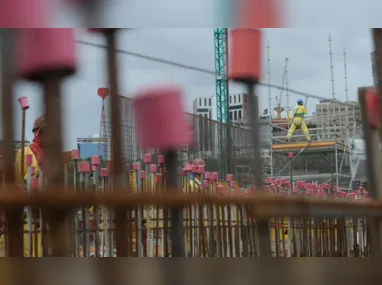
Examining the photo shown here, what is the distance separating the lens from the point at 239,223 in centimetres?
130

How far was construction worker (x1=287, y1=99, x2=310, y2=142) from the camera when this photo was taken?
136cm

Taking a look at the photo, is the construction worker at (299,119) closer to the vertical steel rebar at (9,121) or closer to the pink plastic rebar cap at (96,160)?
the pink plastic rebar cap at (96,160)

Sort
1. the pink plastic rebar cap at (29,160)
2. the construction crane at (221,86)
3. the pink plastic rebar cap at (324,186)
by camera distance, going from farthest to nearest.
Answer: the pink plastic rebar cap at (324,186) < the construction crane at (221,86) < the pink plastic rebar cap at (29,160)

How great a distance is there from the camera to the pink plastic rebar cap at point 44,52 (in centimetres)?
121

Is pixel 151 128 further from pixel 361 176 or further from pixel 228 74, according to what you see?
pixel 361 176

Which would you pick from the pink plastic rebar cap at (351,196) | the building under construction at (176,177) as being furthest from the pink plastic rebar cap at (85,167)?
A: the pink plastic rebar cap at (351,196)

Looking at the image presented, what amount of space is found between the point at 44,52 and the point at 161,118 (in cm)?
29

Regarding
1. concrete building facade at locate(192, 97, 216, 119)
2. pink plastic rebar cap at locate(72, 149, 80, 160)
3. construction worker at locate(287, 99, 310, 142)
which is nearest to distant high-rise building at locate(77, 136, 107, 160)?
pink plastic rebar cap at locate(72, 149, 80, 160)

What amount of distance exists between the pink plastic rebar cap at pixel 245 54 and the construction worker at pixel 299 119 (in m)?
0.12

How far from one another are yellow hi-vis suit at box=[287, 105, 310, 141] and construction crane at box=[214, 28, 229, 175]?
162 mm

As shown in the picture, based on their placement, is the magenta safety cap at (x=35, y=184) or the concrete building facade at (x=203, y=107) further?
the concrete building facade at (x=203, y=107)

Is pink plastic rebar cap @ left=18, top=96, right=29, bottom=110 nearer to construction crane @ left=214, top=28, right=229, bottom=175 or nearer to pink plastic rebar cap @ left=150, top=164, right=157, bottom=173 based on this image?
pink plastic rebar cap @ left=150, top=164, right=157, bottom=173

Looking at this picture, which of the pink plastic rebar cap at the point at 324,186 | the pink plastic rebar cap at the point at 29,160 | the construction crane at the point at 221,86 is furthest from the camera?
the pink plastic rebar cap at the point at 324,186

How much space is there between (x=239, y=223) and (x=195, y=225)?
0.33ft
